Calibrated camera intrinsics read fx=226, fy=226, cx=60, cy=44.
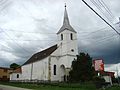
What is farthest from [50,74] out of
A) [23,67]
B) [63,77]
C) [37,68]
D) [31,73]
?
[23,67]

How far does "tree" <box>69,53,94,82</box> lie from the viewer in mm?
56281

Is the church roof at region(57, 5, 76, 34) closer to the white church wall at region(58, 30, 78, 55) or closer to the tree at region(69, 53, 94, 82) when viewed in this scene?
the white church wall at region(58, 30, 78, 55)

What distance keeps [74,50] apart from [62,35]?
613 centimetres

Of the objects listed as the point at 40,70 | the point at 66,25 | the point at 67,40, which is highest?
the point at 66,25

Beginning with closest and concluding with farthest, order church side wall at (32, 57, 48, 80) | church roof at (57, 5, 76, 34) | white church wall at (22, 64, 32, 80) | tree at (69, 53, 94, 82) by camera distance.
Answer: tree at (69, 53, 94, 82) < church side wall at (32, 57, 48, 80) < church roof at (57, 5, 76, 34) < white church wall at (22, 64, 32, 80)

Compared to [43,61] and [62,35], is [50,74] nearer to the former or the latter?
[43,61]

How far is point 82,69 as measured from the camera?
2237 inches

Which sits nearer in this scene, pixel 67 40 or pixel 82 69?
pixel 82 69

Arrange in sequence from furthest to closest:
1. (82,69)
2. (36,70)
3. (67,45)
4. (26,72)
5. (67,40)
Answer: (26,72), (36,70), (67,40), (67,45), (82,69)

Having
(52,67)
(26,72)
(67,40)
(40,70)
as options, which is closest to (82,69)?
(52,67)

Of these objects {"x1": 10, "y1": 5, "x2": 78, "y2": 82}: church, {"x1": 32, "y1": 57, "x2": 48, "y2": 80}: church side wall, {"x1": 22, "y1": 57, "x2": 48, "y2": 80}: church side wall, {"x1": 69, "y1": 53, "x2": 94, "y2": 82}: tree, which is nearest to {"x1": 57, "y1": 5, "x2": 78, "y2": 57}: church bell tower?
{"x1": 10, "y1": 5, "x2": 78, "y2": 82}: church

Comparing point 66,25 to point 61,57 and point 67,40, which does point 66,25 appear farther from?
point 61,57

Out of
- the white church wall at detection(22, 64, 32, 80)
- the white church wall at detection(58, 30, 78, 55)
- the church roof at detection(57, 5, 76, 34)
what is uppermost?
the church roof at detection(57, 5, 76, 34)

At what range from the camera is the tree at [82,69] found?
185ft
